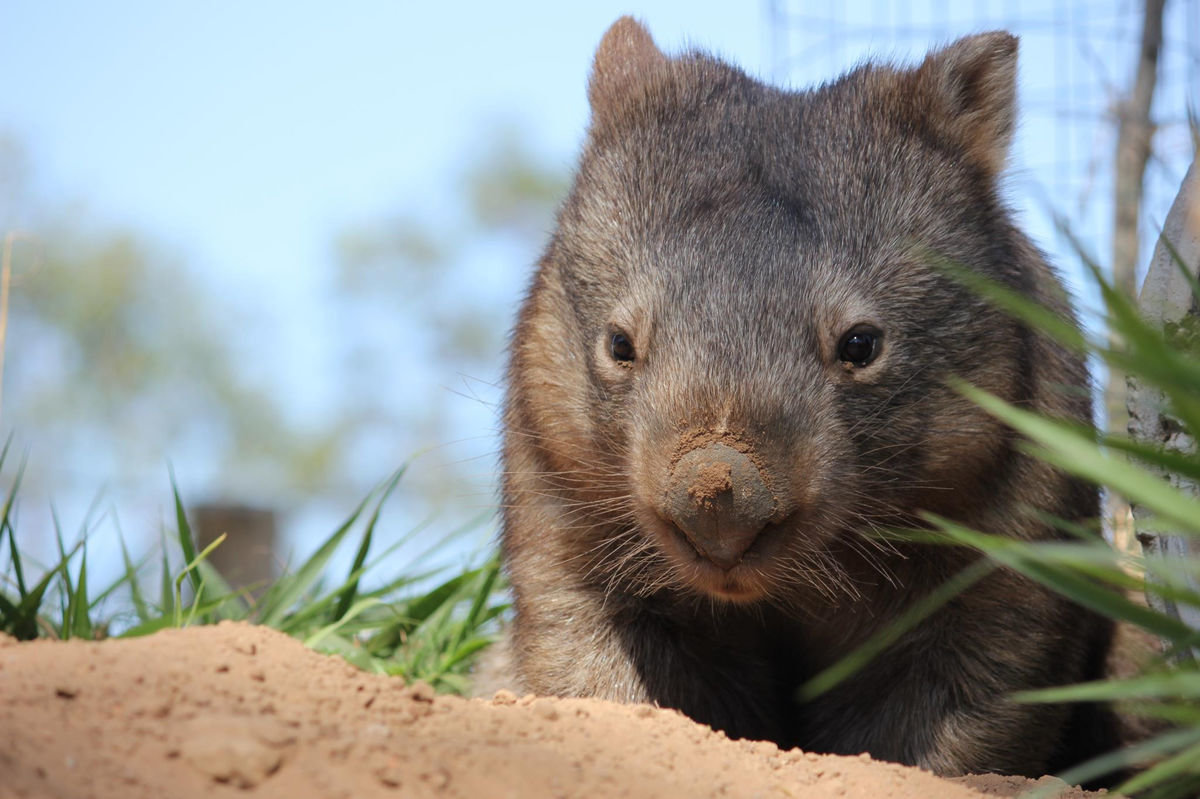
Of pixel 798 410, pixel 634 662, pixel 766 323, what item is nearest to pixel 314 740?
pixel 798 410

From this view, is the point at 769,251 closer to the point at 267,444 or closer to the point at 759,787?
the point at 759,787

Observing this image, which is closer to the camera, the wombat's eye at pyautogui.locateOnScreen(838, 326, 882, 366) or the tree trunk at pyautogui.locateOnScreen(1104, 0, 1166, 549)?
the wombat's eye at pyautogui.locateOnScreen(838, 326, 882, 366)

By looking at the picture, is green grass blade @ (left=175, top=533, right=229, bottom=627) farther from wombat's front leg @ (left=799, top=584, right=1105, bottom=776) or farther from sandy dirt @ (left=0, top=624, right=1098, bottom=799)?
wombat's front leg @ (left=799, top=584, right=1105, bottom=776)

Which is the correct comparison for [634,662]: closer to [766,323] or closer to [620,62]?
[766,323]

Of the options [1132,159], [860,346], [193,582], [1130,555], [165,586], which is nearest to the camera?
[1130,555]

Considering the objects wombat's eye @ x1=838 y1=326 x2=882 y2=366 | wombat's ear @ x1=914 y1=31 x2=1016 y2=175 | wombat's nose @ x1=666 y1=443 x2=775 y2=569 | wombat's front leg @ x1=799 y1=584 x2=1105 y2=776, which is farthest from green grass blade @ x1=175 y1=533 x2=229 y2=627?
wombat's ear @ x1=914 y1=31 x2=1016 y2=175
